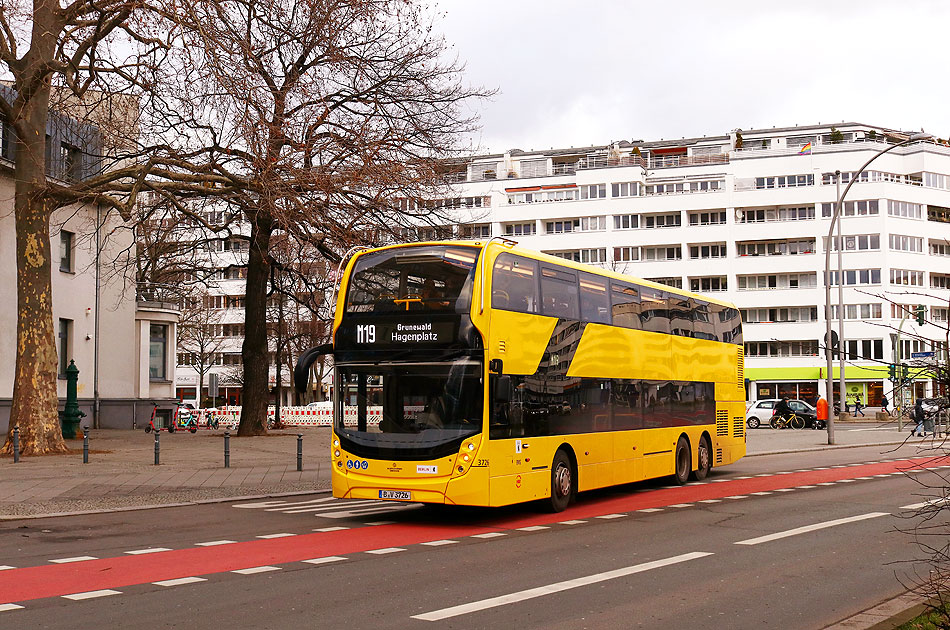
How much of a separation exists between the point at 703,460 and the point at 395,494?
9.90 metres

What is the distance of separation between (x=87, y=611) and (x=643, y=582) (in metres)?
4.78

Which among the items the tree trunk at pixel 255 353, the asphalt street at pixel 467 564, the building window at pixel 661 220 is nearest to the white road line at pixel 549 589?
the asphalt street at pixel 467 564

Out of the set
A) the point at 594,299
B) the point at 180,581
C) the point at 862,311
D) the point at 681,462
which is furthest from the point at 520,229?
the point at 180,581

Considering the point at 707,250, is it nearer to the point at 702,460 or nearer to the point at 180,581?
the point at 702,460

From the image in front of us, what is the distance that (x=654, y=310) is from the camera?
64.3ft

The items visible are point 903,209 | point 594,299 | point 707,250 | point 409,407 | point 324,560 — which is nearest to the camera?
point 324,560

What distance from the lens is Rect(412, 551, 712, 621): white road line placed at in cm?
798

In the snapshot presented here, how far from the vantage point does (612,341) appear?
1772cm

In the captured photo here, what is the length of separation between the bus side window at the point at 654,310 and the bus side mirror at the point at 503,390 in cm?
551

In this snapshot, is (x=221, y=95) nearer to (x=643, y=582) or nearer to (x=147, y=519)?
(x=147, y=519)

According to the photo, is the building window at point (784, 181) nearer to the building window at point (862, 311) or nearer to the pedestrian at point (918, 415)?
the building window at point (862, 311)

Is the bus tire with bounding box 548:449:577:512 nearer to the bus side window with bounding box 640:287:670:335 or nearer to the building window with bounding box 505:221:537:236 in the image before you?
the bus side window with bounding box 640:287:670:335

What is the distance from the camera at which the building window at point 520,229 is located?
304 ft

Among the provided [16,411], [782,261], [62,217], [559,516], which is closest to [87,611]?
[559,516]
